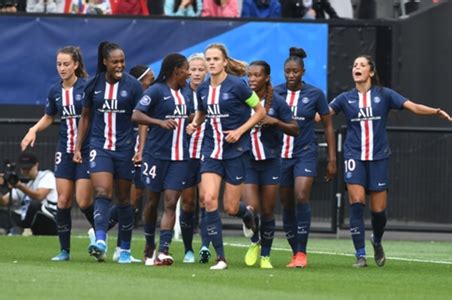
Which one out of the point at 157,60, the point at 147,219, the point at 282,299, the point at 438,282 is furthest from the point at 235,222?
the point at 282,299

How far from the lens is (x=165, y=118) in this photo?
17.2 metres

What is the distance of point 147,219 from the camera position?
17.4m

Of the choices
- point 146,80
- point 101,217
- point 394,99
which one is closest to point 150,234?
point 101,217

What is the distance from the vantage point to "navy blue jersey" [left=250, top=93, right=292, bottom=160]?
17266mm

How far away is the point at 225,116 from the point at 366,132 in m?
1.90

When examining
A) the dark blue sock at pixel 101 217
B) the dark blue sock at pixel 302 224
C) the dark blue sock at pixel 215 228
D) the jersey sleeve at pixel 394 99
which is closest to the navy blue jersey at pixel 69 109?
the dark blue sock at pixel 101 217

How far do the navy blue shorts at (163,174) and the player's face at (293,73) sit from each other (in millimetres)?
1570

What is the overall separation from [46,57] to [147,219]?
35.5ft

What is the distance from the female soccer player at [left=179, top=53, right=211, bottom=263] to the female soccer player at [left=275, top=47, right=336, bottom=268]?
0.93 m

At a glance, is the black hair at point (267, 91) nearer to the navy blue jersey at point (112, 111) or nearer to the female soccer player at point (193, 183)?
the female soccer player at point (193, 183)

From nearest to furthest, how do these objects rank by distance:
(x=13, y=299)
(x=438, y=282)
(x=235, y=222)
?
(x=13, y=299) < (x=438, y=282) < (x=235, y=222)

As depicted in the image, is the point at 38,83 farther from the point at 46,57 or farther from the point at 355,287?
the point at 355,287

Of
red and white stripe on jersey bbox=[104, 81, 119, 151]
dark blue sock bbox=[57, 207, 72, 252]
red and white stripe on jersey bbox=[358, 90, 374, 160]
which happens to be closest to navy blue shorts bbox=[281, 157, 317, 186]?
red and white stripe on jersey bbox=[358, 90, 374, 160]

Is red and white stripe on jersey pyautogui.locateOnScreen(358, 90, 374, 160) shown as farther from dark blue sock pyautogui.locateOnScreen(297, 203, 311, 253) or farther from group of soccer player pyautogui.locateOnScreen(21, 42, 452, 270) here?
dark blue sock pyautogui.locateOnScreen(297, 203, 311, 253)
